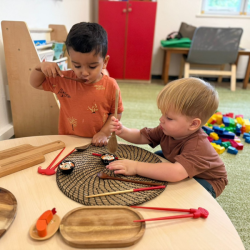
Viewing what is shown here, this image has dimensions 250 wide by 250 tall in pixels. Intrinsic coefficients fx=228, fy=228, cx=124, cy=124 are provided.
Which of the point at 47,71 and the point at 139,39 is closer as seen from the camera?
the point at 47,71

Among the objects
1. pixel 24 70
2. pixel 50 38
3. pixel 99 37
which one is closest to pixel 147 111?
pixel 50 38

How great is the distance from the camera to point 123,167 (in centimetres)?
62

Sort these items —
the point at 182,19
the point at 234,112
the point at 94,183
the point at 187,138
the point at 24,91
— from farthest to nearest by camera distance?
the point at 182,19 < the point at 234,112 < the point at 24,91 < the point at 187,138 < the point at 94,183

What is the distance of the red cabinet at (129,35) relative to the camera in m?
3.01

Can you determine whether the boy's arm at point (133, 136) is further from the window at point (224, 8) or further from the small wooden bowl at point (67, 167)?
the window at point (224, 8)

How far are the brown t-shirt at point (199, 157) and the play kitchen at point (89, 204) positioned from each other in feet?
0.29

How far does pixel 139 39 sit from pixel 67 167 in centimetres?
287

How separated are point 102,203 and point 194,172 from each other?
0.27 metres

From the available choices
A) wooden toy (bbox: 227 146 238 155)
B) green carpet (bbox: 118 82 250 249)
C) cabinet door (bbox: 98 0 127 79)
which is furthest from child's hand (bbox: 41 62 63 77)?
cabinet door (bbox: 98 0 127 79)

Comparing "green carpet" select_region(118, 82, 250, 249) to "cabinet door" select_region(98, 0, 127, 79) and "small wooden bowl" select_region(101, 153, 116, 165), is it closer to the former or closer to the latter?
"cabinet door" select_region(98, 0, 127, 79)

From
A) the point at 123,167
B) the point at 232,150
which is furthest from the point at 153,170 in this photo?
the point at 232,150

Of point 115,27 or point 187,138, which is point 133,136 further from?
point 115,27

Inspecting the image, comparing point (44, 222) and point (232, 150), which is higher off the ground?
point (44, 222)

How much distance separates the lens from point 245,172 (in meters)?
1.35
